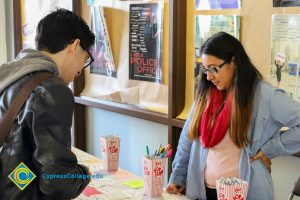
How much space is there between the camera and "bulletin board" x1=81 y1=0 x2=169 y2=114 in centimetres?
291

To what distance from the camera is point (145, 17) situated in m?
2.96

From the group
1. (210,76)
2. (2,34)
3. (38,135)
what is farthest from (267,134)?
(2,34)

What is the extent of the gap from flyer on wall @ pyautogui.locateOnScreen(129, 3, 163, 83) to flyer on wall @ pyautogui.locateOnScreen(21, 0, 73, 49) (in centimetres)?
120

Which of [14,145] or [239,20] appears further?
[239,20]

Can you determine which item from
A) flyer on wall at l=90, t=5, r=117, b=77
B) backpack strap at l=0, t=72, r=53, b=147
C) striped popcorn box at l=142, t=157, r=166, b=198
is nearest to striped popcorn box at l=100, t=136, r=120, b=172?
striped popcorn box at l=142, t=157, r=166, b=198

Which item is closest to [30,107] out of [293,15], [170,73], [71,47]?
[71,47]

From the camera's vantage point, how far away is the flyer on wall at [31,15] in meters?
4.10

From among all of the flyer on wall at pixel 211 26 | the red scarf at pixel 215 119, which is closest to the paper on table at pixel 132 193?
the red scarf at pixel 215 119

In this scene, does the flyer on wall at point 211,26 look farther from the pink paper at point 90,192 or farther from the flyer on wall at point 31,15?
the flyer on wall at point 31,15

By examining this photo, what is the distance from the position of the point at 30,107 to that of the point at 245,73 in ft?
3.16

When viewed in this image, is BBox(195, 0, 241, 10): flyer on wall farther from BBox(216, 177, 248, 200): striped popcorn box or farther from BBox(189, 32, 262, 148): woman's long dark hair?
BBox(216, 177, 248, 200): striped popcorn box

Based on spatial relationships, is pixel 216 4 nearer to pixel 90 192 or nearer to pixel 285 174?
pixel 285 174

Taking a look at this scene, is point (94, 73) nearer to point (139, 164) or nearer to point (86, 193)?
point (139, 164)

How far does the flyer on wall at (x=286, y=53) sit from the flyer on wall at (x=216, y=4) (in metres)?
0.26
